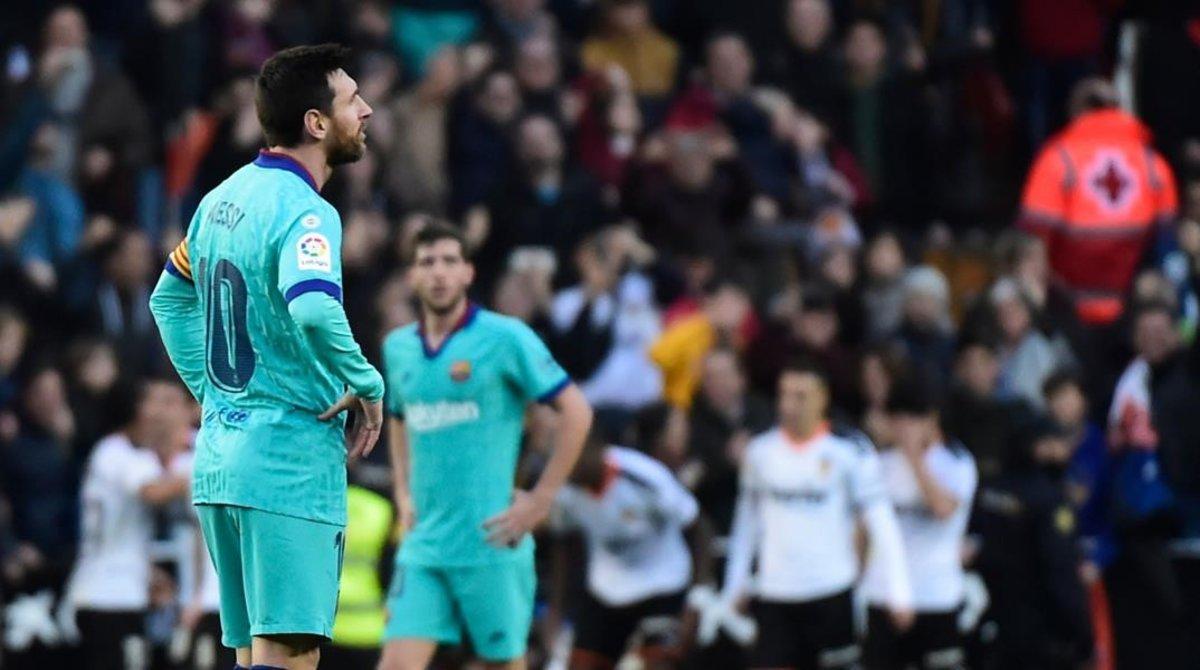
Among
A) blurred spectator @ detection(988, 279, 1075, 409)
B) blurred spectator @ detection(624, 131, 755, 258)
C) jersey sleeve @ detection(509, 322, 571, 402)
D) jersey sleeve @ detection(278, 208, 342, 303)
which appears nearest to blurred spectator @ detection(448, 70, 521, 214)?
blurred spectator @ detection(624, 131, 755, 258)

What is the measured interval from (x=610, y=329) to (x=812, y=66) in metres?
3.56

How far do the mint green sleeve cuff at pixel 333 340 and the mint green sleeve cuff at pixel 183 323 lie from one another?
664mm

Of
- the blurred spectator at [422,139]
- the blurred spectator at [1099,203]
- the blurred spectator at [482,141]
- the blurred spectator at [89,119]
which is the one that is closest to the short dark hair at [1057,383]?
the blurred spectator at [1099,203]

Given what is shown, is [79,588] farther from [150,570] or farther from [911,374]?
[911,374]

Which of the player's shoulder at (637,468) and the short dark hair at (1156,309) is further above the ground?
the short dark hair at (1156,309)

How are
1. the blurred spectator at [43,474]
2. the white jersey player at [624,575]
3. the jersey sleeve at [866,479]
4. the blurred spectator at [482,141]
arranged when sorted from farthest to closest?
the blurred spectator at [482,141] < the blurred spectator at [43,474] < the white jersey player at [624,575] < the jersey sleeve at [866,479]

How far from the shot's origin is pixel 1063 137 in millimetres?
16672

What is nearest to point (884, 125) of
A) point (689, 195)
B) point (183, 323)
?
point (689, 195)

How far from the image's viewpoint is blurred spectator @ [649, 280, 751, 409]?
51.3 ft

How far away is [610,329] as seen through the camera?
15.6m

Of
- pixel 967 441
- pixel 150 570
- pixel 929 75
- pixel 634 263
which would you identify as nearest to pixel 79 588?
pixel 150 570

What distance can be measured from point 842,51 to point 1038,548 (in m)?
5.17

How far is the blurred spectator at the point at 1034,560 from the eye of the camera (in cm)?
1426

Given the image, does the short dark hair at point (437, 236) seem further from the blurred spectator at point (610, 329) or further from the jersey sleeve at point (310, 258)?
the blurred spectator at point (610, 329)
